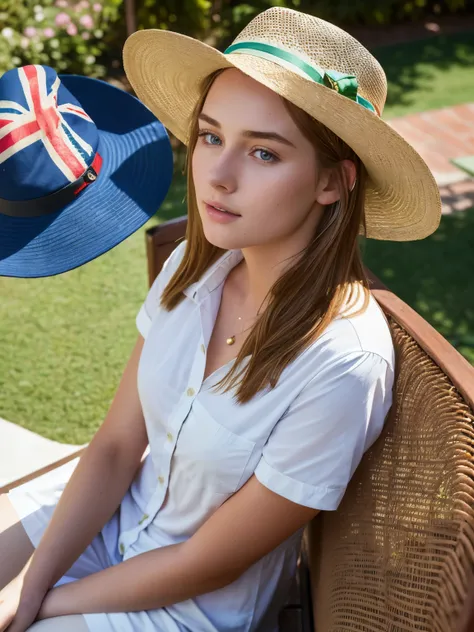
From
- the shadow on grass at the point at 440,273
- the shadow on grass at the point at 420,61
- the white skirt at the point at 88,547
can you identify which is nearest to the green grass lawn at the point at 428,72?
the shadow on grass at the point at 420,61

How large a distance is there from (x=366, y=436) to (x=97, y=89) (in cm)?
128

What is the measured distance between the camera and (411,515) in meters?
1.51

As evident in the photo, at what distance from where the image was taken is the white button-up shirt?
158 cm

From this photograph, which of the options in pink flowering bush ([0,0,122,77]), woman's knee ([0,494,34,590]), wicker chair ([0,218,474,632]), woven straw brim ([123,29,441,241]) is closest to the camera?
wicker chair ([0,218,474,632])

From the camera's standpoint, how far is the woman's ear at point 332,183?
5.40 feet

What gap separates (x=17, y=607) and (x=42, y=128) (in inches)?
44.1

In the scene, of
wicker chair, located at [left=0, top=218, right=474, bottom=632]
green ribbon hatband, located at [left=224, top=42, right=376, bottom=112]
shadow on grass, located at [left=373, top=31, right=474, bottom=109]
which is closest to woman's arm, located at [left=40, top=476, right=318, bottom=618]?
wicker chair, located at [left=0, top=218, right=474, bottom=632]

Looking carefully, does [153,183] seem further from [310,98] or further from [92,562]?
[92,562]

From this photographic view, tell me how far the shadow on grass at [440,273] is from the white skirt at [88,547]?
2569mm

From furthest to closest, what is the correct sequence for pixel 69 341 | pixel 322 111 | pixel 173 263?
pixel 69 341
pixel 173 263
pixel 322 111

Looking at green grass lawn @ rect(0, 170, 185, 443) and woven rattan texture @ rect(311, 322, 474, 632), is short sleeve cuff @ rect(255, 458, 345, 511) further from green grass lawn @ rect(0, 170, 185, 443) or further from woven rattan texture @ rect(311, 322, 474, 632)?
green grass lawn @ rect(0, 170, 185, 443)

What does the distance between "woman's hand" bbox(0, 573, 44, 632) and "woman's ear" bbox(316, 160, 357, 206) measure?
1.13 meters

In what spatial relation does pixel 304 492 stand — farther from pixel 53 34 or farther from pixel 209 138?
pixel 53 34

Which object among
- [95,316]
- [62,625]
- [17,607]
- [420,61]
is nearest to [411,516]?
[62,625]
